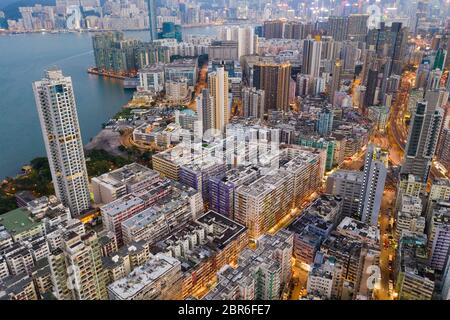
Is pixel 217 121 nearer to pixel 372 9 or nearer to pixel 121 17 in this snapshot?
pixel 372 9

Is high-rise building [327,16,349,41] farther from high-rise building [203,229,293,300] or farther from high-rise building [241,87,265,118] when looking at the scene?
high-rise building [203,229,293,300]

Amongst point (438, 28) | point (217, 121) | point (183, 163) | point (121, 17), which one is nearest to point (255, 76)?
point (217, 121)

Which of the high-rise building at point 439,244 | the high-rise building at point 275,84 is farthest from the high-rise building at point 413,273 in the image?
the high-rise building at point 275,84

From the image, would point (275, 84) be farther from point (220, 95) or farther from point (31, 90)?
point (31, 90)

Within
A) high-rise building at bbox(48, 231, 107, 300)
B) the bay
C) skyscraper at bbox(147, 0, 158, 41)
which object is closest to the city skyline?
high-rise building at bbox(48, 231, 107, 300)

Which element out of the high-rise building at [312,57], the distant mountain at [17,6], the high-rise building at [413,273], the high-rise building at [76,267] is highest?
the distant mountain at [17,6]

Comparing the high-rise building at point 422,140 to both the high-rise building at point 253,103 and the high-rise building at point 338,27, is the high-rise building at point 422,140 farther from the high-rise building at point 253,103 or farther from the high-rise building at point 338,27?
the high-rise building at point 338,27
